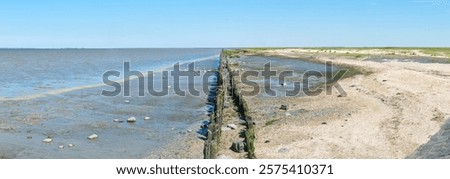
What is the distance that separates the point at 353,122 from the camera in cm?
1934

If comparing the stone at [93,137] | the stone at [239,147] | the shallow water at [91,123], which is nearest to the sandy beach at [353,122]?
the stone at [239,147]

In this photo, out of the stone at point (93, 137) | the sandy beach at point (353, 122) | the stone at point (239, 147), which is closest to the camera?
the sandy beach at point (353, 122)

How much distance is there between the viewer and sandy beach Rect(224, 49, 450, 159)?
15.0 meters

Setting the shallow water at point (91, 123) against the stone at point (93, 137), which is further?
the stone at point (93, 137)

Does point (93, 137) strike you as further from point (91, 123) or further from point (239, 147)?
point (239, 147)

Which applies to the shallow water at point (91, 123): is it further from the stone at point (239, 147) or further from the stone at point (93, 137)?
the stone at point (239, 147)

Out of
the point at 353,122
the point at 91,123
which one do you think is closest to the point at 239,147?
the point at 353,122

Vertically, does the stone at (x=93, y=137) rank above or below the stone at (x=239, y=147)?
below

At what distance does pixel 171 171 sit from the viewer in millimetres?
9289

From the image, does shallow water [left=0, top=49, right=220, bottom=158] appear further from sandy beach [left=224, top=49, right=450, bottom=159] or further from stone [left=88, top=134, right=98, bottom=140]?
sandy beach [left=224, top=49, right=450, bottom=159]

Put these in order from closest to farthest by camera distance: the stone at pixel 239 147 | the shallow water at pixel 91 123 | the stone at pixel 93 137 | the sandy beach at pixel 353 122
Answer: the sandy beach at pixel 353 122 < the stone at pixel 239 147 < the shallow water at pixel 91 123 < the stone at pixel 93 137

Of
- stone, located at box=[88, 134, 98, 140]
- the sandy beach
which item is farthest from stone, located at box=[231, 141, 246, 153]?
stone, located at box=[88, 134, 98, 140]

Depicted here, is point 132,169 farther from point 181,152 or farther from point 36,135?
point 36,135

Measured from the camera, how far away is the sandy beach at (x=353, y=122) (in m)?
15.0
